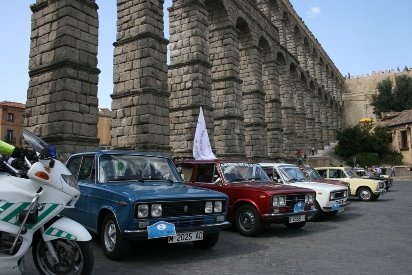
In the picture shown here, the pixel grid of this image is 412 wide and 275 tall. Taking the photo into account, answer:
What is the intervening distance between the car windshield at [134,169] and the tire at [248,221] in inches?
68.4

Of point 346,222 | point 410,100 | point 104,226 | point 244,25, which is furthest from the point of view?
point 410,100

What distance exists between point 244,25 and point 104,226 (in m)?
18.6

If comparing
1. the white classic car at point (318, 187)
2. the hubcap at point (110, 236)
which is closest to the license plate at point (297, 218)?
the white classic car at point (318, 187)

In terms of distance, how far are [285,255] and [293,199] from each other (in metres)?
1.90

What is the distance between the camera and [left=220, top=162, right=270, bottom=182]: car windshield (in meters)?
7.75

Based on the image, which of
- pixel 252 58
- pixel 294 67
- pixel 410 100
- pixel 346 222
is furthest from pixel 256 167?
Answer: pixel 410 100

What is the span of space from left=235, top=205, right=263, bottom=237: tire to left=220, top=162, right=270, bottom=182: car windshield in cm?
70

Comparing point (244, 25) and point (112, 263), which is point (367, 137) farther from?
point (112, 263)

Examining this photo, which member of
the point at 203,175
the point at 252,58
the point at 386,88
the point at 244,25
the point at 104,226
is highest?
the point at 386,88

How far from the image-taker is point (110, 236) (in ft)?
17.0

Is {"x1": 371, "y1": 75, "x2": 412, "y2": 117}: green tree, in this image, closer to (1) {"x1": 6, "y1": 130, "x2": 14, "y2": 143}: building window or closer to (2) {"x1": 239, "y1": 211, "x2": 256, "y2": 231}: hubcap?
(1) {"x1": 6, "y1": 130, "x2": 14, "y2": 143}: building window

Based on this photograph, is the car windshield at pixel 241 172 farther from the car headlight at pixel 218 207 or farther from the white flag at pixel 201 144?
the white flag at pixel 201 144

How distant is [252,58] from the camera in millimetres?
22172

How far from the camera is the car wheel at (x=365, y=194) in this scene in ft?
47.8
